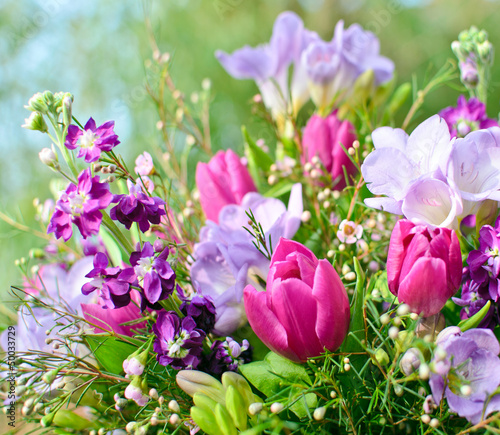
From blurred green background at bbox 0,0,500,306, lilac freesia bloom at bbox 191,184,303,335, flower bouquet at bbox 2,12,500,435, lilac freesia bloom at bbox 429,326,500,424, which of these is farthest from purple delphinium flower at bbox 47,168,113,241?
blurred green background at bbox 0,0,500,306

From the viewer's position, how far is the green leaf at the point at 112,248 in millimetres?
446

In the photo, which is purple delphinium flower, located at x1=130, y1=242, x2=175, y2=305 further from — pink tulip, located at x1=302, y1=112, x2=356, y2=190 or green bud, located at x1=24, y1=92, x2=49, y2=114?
pink tulip, located at x1=302, y1=112, x2=356, y2=190

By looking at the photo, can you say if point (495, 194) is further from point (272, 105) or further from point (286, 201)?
point (272, 105)

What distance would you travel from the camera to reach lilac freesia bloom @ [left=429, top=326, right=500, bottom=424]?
268mm

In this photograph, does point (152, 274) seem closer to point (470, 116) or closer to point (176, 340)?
point (176, 340)

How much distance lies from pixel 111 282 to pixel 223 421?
111 millimetres

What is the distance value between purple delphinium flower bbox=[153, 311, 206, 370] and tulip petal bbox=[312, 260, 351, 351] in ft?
0.27

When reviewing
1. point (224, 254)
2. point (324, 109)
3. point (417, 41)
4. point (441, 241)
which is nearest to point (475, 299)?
point (441, 241)

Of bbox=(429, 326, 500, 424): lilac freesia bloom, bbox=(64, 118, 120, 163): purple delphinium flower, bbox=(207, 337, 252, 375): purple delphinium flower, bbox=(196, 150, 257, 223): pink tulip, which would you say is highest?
bbox=(64, 118, 120, 163): purple delphinium flower

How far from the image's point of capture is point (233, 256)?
0.36 meters

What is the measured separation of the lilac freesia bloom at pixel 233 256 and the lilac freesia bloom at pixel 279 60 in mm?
166

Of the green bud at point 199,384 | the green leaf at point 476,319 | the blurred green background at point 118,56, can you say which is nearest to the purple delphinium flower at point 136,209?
the green bud at point 199,384

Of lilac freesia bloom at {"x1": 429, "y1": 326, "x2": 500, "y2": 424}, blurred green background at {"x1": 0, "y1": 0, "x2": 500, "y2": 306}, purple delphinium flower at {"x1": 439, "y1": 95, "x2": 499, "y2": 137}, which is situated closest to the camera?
lilac freesia bloom at {"x1": 429, "y1": 326, "x2": 500, "y2": 424}

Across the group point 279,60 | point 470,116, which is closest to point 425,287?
point 470,116
